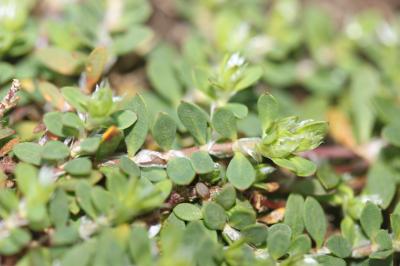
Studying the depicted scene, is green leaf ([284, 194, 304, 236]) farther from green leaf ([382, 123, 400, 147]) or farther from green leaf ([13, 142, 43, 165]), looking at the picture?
green leaf ([13, 142, 43, 165])

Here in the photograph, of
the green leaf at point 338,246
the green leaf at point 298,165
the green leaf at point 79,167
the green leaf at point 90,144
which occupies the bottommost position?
the green leaf at point 338,246

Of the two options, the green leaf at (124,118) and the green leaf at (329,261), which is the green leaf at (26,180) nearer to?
the green leaf at (124,118)

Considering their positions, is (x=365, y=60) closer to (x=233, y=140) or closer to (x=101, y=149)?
(x=233, y=140)

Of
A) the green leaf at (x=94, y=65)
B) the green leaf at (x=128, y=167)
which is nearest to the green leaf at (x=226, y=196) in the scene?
the green leaf at (x=128, y=167)

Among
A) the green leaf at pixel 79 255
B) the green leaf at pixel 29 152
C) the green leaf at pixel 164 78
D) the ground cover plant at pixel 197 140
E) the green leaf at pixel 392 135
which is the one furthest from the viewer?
the green leaf at pixel 164 78

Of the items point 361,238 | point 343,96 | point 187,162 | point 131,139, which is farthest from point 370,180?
point 131,139

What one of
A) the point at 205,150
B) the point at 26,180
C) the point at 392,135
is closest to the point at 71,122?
the point at 26,180

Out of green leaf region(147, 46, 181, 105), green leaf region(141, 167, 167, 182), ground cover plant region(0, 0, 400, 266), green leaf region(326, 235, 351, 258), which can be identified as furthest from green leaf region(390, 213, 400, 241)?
green leaf region(147, 46, 181, 105)
